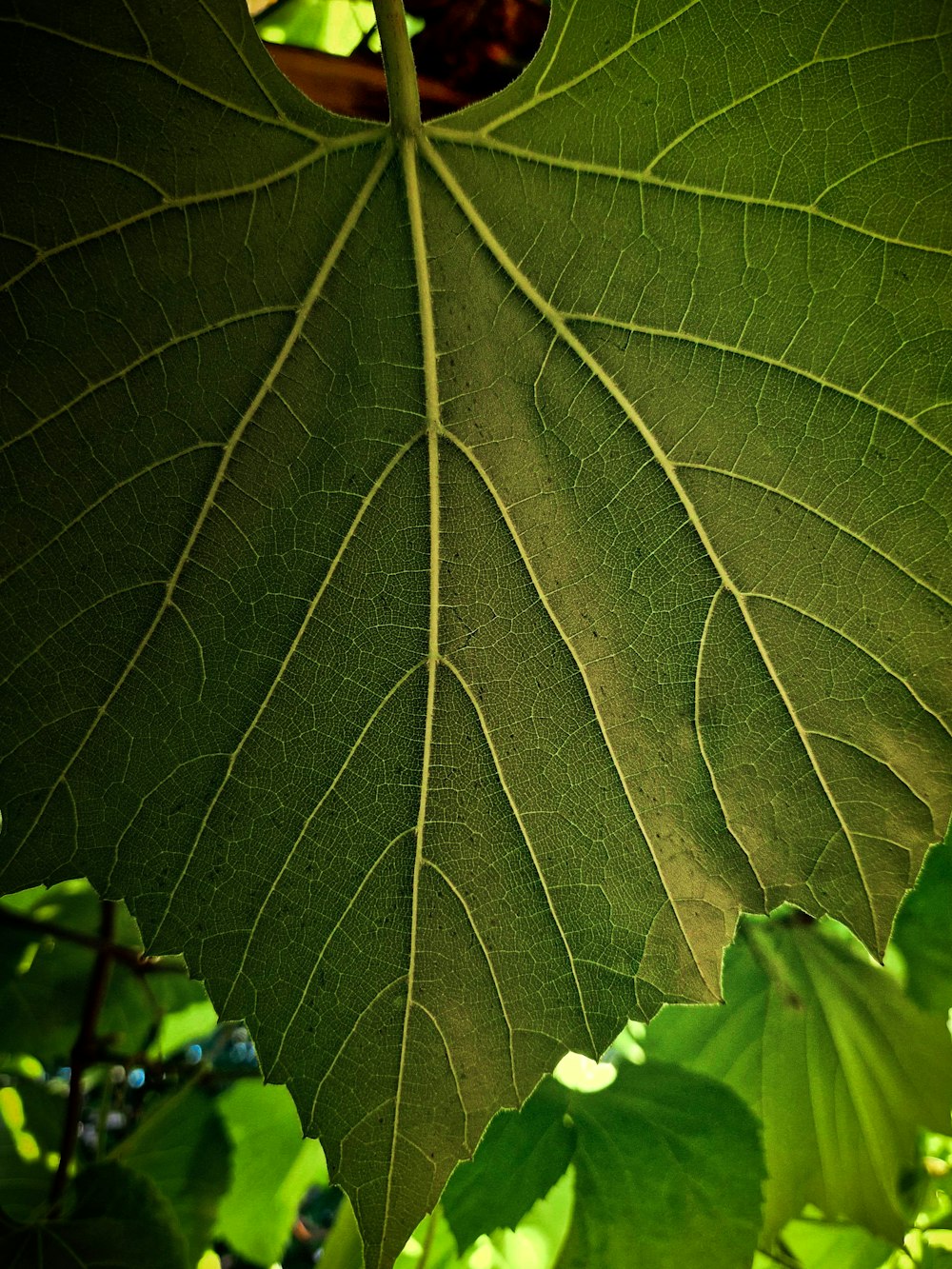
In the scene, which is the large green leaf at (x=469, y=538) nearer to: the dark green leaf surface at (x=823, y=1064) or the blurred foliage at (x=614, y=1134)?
the blurred foliage at (x=614, y=1134)

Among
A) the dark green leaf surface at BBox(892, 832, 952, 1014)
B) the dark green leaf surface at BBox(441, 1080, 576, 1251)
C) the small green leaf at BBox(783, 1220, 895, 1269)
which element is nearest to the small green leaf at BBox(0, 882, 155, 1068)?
the dark green leaf surface at BBox(441, 1080, 576, 1251)

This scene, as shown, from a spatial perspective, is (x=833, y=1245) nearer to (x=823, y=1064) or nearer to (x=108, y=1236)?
(x=823, y=1064)

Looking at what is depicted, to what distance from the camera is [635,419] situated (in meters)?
0.67

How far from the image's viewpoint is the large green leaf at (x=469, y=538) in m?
0.61

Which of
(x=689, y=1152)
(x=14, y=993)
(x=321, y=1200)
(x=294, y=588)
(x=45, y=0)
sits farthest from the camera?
(x=321, y=1200)

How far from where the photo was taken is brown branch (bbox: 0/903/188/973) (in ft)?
3.43

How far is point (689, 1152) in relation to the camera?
91 cm

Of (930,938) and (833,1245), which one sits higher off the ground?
(930,938)

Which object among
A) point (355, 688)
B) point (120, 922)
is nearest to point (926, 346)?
point (355, 688)

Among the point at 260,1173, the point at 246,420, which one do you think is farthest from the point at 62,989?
the point at 246,420

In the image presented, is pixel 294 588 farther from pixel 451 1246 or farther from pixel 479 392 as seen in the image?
pixel 451 1246

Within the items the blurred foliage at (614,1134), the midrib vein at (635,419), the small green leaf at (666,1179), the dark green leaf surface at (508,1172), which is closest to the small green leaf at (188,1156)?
the blurred foliage at (614,1134)

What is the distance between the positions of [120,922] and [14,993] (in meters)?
0.17

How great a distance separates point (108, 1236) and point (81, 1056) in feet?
0.65
